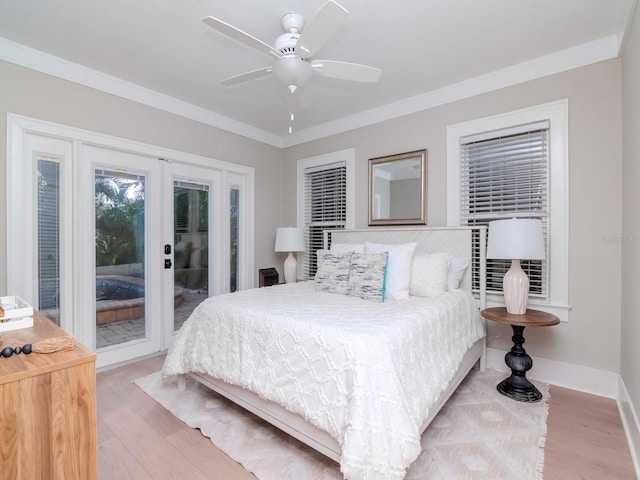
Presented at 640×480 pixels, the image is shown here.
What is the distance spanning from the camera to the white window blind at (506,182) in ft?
8.87

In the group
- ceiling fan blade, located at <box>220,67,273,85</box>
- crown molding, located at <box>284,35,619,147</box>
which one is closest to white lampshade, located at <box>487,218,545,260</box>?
crown molding, located at <box>284,35,619,147</box>

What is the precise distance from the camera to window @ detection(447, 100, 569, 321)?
8.52 feet

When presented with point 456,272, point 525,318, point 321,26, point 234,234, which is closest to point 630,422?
point 525,318

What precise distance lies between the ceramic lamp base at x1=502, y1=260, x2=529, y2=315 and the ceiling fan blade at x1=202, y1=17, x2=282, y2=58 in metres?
2.30

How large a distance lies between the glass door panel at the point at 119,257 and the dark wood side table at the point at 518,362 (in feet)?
10.6

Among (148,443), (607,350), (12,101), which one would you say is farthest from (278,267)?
(607,350)

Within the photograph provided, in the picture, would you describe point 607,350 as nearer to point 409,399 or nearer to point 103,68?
point 409,399

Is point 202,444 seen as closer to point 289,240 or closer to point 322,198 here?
point 289,240

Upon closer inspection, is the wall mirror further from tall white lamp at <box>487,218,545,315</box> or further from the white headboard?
tall white lamp at <box>487,218,545,315</box>

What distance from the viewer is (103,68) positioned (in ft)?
9.16

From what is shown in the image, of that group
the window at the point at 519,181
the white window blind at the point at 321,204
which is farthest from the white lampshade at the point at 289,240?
the window at the point at 519,181

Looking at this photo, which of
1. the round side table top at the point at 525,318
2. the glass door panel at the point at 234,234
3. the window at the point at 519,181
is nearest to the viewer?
the round side table top at the point at 525,318

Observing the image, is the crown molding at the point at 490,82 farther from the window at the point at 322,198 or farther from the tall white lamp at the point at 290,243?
the tall white lamp at the point at 290,243

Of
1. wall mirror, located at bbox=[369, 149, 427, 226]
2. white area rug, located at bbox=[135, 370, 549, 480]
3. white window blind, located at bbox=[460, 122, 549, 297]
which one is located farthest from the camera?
wall mirror, located at bbox=[369, 149, 427, 226]
